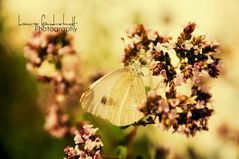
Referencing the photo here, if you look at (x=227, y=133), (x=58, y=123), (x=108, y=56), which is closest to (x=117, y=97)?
(x=58, y=123)

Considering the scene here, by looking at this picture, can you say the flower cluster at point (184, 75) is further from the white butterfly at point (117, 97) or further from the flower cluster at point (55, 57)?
the flower cluster at point (55, 57)

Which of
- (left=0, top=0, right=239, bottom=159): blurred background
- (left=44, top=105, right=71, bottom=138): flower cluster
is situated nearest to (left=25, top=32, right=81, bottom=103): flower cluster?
(left=44, top=105, right=71, bottom=138): flower cluster

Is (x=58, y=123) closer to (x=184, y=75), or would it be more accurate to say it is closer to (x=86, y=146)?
(x=86, y=146)

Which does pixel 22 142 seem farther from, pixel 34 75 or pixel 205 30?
pixel 205 30

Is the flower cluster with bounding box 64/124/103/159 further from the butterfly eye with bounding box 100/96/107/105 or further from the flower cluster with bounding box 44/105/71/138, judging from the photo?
the flower cluster with bounding box 44/105/71/138

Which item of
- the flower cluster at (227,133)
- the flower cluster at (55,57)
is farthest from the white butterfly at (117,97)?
the flower cluster at (227,133)
